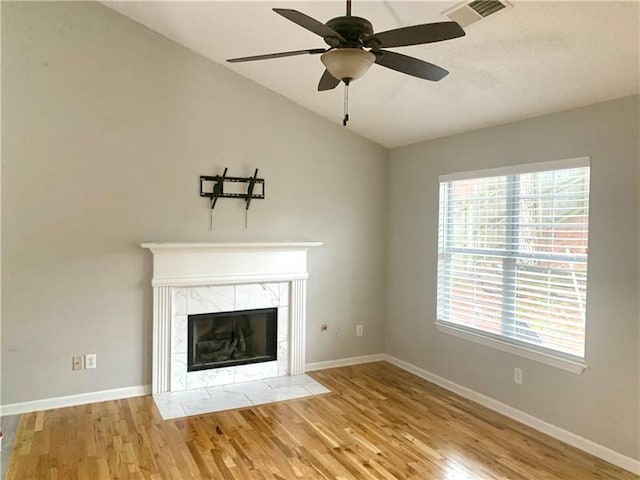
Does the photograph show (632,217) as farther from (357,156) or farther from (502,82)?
(357,156)

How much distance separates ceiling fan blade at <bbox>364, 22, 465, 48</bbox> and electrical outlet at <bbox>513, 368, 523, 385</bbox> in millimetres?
2744

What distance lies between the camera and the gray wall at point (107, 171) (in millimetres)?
3576

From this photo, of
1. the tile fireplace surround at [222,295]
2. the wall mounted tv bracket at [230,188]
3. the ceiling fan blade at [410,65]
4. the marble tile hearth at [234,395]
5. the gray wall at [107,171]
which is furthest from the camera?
the wall mounted tv bracket at [230,188]

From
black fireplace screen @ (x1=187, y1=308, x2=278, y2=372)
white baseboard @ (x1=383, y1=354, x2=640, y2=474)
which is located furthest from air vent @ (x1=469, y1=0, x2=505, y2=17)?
black fireplace screen @ (x1=187, y1=308, x2=278, y2=372)

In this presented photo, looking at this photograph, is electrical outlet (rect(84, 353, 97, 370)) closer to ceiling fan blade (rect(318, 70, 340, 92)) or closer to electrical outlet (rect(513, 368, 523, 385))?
ceiling fan blade (rect(318, 70, 340, 92))

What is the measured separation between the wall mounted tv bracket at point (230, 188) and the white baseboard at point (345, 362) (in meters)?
1.64

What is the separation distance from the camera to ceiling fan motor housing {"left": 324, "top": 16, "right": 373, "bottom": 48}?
6.23ft

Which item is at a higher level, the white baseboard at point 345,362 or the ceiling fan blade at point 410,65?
the ceiling fan blade at point 410,65

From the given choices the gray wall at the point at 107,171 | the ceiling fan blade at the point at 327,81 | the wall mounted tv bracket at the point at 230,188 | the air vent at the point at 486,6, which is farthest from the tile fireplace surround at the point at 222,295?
the air vent at the point at 486,6

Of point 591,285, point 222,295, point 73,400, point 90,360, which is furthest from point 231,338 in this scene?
point 591,285

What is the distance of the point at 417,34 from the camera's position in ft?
6.38

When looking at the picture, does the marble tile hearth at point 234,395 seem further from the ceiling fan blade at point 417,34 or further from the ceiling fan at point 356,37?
the ceiling fan blade at point 417,34

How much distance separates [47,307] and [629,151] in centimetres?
436

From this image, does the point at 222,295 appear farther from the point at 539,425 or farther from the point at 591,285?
the point at 591,285
